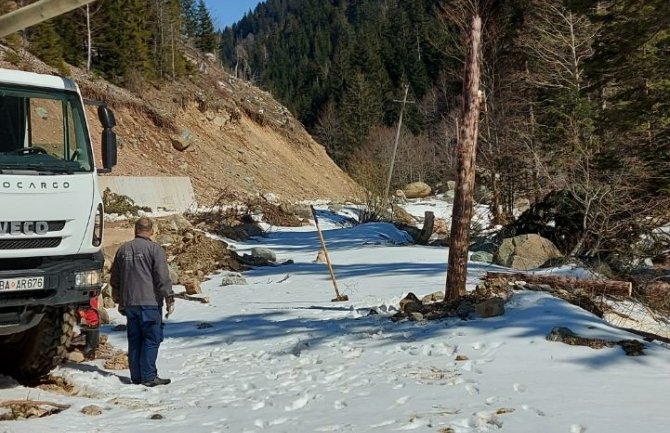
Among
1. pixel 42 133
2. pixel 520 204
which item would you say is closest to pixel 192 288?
pixel 42 133

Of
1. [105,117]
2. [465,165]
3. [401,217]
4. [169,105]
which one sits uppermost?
[169,105]

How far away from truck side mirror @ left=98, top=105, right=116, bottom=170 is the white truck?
11mm

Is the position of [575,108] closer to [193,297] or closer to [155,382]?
[193,297]

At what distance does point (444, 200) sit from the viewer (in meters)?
50.9

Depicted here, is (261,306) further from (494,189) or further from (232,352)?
(494,189)

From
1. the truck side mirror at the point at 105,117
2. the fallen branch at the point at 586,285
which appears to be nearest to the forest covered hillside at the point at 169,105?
the fallen branch at the point at 586,285

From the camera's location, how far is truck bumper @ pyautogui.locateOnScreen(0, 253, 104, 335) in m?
6.30

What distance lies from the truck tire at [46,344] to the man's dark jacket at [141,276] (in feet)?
1.96

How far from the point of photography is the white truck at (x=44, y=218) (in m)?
6.32

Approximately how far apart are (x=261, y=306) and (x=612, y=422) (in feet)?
25.7

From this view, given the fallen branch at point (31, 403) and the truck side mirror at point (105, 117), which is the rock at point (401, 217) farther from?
the fallen branch at point (31, 403)

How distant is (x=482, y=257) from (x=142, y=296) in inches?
485

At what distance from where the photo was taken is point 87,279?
6.79m

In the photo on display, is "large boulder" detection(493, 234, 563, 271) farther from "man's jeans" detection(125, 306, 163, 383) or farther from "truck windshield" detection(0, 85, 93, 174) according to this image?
"truck windshield" detection(0, 85, 93, 174)
